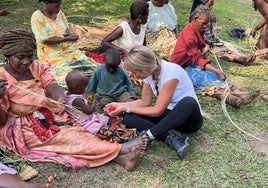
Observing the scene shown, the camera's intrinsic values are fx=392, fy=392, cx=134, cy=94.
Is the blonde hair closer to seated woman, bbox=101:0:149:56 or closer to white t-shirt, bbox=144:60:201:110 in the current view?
white t-shirt, bbox=144:60:201:110

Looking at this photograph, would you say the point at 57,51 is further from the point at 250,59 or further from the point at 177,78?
the point at 250,59

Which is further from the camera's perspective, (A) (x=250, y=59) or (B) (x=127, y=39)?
(A) (x=250, y=59)

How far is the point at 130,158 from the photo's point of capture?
2928mm

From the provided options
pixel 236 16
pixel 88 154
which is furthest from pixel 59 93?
pixel 236 16

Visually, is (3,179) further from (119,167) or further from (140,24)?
(140,24)

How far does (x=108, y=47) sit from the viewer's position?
4.51m

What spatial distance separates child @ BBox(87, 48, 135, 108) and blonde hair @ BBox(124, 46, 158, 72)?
2.88 feet

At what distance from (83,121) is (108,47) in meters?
1.44

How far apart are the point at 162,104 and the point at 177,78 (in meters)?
0.24

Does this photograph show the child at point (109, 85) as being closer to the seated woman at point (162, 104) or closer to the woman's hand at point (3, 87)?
the seated woman at point (162, 104)

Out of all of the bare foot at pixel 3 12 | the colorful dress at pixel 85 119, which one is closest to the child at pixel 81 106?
the colorful dress at pixel 85 119

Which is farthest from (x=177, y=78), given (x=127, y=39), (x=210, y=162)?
(x=127, y=39)

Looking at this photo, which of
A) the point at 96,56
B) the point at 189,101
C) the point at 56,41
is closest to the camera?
the point at 189,101

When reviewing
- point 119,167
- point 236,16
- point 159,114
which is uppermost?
point 159,114
